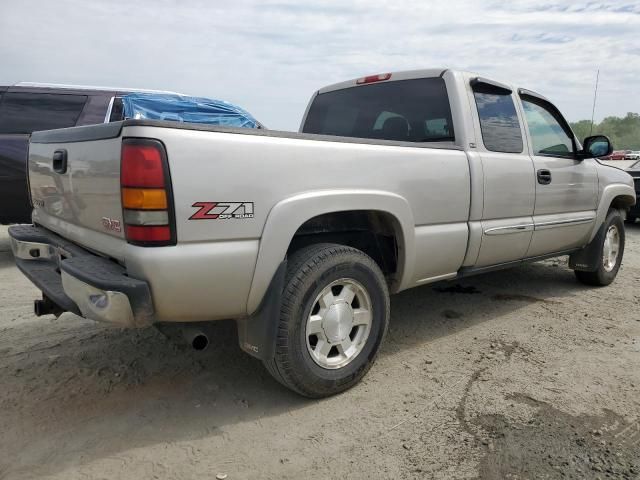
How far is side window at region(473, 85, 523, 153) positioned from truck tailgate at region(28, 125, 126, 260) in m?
2.57

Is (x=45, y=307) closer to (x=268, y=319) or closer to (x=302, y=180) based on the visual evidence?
(x=268, y=319)

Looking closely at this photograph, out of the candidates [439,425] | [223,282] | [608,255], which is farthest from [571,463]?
[608,255]

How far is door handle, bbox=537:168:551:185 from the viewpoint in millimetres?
3967

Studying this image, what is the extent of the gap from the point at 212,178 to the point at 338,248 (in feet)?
2.86

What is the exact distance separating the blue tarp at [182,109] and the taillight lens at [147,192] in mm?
4219

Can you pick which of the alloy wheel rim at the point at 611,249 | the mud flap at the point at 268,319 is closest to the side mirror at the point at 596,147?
the alloy wheel rim at the point at 611,249

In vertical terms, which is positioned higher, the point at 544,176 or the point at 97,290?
the point at 544,176

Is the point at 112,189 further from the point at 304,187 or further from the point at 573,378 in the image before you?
the point at 573,378

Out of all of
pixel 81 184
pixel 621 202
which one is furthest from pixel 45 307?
pixel 621 202

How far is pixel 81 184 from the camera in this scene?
2520 millimetres

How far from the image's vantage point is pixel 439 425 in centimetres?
252

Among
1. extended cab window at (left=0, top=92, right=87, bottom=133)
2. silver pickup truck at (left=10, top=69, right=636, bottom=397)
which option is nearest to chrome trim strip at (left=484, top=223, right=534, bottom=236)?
silver pickup truck at (left=10, top=69, right=636, bottom=397)

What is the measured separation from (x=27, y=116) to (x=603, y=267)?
6.73 metres

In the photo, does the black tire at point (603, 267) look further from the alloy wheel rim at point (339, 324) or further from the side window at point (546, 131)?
the alloy wheel rim at point (339, 324)
